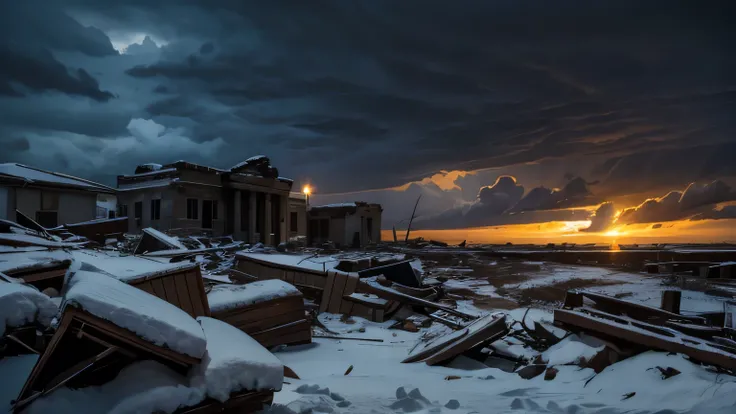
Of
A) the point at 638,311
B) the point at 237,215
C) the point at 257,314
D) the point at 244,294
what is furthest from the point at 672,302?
the point at 237,215

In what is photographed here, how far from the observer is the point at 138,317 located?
326 centimetres

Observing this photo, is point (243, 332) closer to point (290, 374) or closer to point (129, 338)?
point (290, 374)

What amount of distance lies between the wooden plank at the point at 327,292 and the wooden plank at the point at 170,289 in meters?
5.17

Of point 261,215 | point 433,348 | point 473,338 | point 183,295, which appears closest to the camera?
point 183,295

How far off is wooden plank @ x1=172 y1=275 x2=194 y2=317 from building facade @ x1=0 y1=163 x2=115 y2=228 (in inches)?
744

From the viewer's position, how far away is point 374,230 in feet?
133

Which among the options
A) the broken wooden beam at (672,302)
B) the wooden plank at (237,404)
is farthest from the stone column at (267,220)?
the wooden plank at (237,404)

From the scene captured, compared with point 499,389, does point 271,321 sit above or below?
above

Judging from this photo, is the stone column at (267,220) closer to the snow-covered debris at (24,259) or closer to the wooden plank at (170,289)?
the snow-covered debris at (24,259)

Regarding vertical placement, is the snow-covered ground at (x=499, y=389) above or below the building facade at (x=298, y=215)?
below

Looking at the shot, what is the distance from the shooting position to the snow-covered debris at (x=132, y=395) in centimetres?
301

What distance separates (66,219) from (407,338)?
2146cm

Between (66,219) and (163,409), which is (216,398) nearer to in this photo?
(163,409)

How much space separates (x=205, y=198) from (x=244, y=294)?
2083cm
